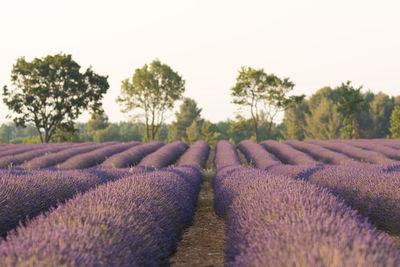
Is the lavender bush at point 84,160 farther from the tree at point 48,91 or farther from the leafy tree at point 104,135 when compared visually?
the leafy tree at point 104,135

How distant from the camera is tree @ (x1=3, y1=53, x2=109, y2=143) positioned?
28.0 metres

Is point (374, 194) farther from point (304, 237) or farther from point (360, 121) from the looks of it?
point (360, 121)

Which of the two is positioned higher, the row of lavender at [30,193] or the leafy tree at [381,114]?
the leafy tree at [381,114]

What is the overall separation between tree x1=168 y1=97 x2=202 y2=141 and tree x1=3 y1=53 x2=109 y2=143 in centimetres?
3531

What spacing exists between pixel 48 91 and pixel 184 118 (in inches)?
1526

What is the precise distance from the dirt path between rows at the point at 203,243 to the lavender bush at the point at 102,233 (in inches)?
10.6

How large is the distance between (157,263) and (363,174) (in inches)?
171

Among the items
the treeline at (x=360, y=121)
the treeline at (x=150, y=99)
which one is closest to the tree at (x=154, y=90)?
the treeline at (x=150, y=99)

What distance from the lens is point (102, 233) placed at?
2094mm

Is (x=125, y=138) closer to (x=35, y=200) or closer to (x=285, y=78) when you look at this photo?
(x=285, y=78)

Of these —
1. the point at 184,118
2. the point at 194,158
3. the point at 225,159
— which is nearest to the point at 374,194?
the point at 225,159

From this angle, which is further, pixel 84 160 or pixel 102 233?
pixel 84 160

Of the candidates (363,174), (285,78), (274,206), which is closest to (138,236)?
(274,206)

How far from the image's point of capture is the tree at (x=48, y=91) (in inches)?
1101
